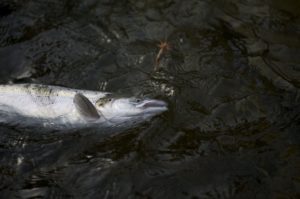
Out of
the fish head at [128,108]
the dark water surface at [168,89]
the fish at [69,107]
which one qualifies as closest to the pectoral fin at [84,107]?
the fish at [69,107]

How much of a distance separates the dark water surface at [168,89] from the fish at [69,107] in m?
0.15

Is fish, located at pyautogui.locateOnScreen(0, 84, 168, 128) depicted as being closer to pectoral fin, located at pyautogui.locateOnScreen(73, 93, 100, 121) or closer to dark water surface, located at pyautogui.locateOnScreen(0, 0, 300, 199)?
pectoral fin, located at pyautogui.locateOnScreen(73, 93, 100, 121)

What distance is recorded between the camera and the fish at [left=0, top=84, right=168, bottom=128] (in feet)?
16.4

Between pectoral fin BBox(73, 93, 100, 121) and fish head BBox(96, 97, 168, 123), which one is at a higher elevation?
pectoral fin BBox(73, 93, 100, 121)

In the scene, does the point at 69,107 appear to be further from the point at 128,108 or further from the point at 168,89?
the point at 168,89

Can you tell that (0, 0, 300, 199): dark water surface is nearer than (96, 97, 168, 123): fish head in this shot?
Yes

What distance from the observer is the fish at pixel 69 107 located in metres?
5.00

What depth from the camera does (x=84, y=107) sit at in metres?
4.91

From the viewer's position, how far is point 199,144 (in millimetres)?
4914

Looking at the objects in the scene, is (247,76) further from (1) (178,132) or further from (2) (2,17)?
(2) (2,17)

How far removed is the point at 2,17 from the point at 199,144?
14.8 ft

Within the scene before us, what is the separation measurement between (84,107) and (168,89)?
1.33 meters

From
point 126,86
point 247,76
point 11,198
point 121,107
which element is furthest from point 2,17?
point 247,76

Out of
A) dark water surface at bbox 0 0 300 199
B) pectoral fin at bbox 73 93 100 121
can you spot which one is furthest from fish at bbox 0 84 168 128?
dark water surface at bbox 0 0 300 199
